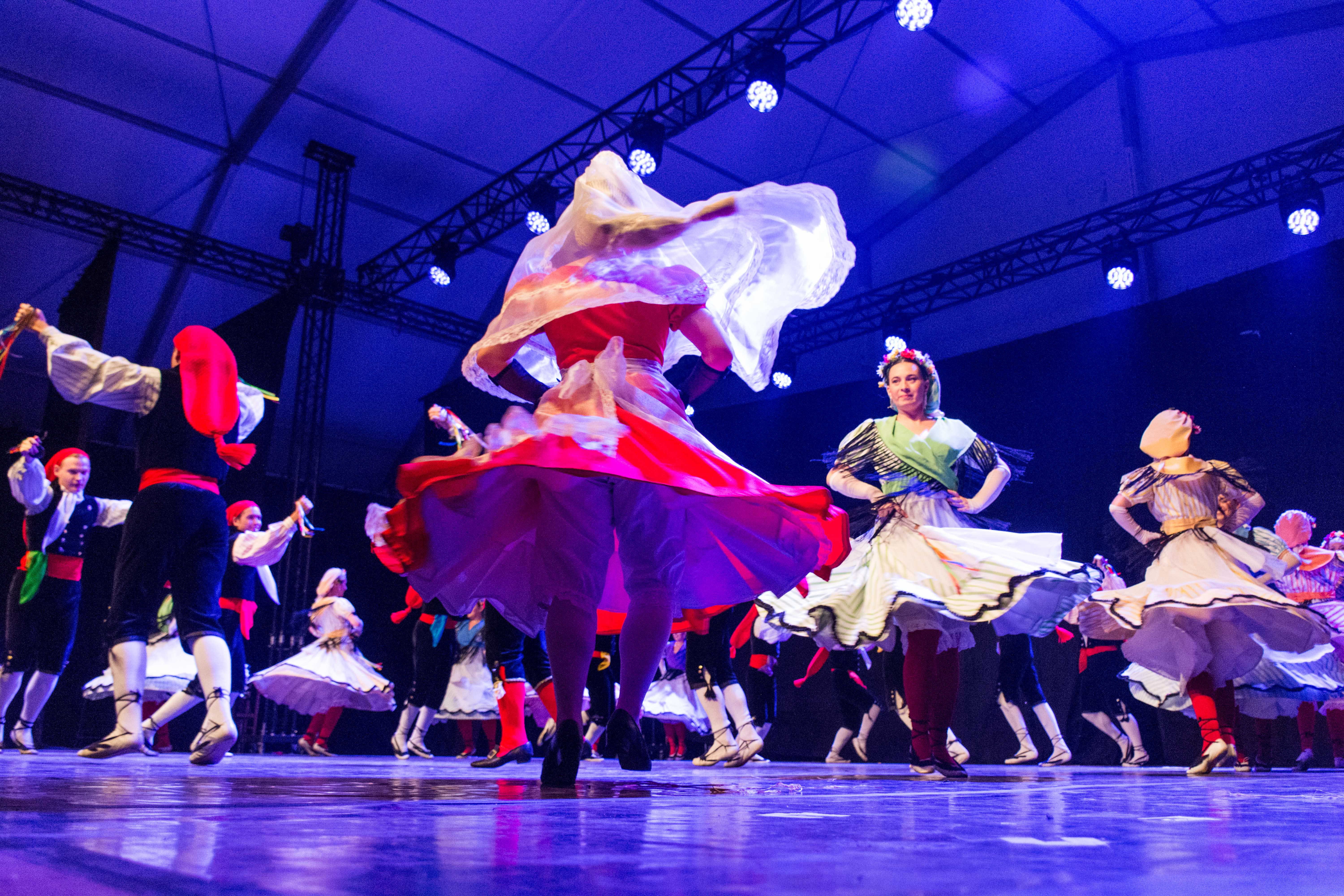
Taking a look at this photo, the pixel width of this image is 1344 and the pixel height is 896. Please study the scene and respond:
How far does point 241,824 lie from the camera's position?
1082mm

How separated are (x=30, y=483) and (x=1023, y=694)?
5.89 metres

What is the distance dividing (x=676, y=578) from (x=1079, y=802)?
1.00m

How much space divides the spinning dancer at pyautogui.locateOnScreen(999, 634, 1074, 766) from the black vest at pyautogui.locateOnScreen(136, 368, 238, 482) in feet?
13.3

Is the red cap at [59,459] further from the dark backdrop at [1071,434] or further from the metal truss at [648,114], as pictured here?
the metal truss at [648,114]

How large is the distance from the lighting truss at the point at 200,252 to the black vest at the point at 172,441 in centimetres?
663

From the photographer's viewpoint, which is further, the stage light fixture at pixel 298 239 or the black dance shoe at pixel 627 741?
the stage light fixture at pixel 298 239

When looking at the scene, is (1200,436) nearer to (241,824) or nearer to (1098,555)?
(1098,555)

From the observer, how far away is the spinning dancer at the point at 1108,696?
729 cm

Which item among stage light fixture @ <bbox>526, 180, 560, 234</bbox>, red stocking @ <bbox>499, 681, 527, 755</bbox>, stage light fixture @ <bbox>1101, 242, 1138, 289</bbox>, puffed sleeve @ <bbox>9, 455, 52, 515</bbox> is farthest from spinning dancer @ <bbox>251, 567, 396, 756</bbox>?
stage light fixture @ <bbox>1101, 242, 1138, 289</bbox>

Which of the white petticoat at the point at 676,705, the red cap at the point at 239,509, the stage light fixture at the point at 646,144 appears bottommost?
the white petticoat at the point at 676,705

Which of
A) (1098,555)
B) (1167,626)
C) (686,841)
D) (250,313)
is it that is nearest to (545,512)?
(686,841)

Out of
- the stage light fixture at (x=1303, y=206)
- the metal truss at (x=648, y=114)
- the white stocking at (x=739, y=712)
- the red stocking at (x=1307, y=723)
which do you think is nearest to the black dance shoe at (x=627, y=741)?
the white stocking at (x=739, y=712)

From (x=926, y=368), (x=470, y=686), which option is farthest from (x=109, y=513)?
(x=926, y=368)

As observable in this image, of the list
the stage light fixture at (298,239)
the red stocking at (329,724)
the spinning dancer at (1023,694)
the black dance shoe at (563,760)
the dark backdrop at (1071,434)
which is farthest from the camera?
the stage light fixture at (298,239)
